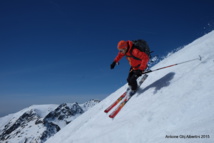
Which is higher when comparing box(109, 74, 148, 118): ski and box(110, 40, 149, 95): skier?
box(110, 40, 149, 95): skier

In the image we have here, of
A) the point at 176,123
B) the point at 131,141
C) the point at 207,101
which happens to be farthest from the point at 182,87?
the point at 131,141

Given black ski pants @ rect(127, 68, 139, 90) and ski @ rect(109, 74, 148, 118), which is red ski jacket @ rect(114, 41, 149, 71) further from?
ski @ rect(109, 74, 148, 118)

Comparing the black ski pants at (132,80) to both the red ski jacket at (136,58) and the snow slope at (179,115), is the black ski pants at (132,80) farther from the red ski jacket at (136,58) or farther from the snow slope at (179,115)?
the snow slope at (179,115)

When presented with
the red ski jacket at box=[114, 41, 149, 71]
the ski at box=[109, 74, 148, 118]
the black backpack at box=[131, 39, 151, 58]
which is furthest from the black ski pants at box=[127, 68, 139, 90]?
the black backpack at box=[131, 39, 151, 58]

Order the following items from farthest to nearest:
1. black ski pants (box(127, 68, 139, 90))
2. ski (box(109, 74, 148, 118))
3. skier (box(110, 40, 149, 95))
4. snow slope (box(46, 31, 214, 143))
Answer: black ski pants (box(127, 68, 139, 90)), skier (box(110, 40, 149, 95)), ski (box(109, 74, 148, 118)), snow slope (box(46, 31, 214, 143))

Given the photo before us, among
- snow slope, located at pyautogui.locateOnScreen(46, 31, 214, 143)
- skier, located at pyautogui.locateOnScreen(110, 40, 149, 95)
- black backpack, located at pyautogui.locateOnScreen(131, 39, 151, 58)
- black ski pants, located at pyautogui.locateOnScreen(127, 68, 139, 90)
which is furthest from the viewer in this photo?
black ski pants, located at pyautogui.locateOnScreen(127, 68, 139, 90)

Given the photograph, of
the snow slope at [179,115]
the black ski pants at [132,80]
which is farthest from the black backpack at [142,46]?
the snow slope at [179,115]

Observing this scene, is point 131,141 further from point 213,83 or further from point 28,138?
point 28,138

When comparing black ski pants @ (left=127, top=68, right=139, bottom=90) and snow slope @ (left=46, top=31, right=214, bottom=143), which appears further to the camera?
black ski pants @ (left=127, top=68, right=139, bottom=90)

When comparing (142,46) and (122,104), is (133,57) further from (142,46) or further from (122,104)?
(122,104)

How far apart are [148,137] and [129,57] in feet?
14.6

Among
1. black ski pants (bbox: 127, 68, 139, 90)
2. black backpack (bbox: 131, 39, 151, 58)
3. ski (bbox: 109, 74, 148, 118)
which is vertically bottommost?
ski (bbox: 109, 74, 148, 118)

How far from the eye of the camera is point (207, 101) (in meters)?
3.87

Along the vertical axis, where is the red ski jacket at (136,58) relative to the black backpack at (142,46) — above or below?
below
